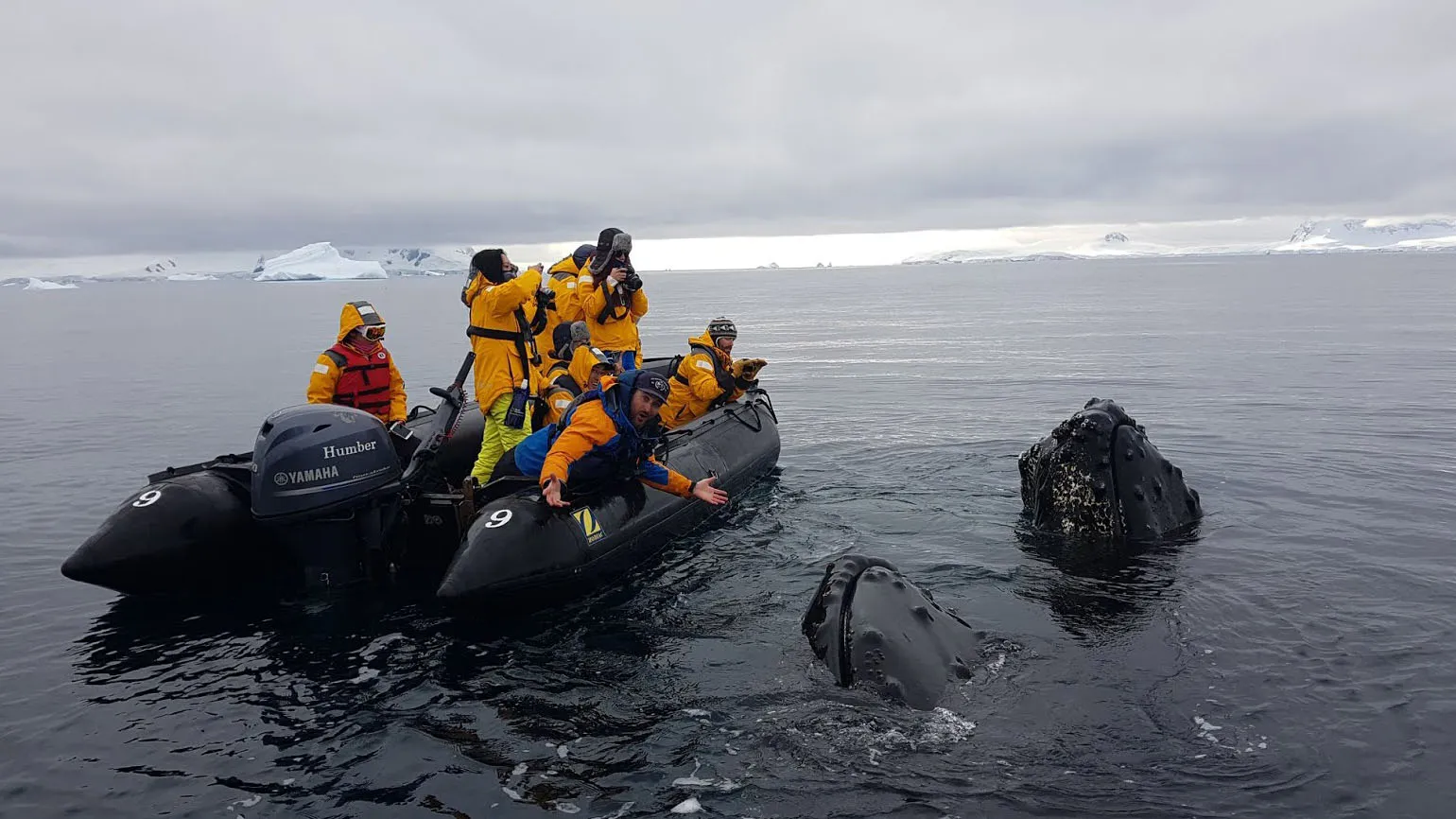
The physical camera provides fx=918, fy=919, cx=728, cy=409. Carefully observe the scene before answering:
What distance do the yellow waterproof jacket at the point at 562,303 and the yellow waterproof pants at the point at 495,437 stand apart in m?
1.59

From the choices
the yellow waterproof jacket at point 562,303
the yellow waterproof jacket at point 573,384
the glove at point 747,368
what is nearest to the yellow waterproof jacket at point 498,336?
the yellow waterproof jacket at point 573,384

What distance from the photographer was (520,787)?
5.50 metres

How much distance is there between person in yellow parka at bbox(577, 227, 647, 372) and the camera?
10.8 meters

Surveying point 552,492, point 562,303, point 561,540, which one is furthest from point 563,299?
point 552,492

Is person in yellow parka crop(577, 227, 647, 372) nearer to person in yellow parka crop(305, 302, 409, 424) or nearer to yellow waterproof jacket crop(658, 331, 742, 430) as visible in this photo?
yellow waterproof jacket crop(658, 331, 742, 430)

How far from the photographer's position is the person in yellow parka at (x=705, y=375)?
41.0 feet

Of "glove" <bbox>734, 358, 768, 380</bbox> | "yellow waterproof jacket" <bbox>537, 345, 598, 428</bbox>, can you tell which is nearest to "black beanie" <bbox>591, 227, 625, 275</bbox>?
"yellow waterproof jacket" <bbox>537, 345, 598, 428</bbox>

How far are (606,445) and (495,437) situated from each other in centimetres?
203

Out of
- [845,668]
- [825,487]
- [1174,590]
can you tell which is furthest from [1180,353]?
[845,668]

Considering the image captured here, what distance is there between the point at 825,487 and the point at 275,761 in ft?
26.7

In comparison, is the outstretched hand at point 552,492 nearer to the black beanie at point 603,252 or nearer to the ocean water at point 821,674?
the ocean water at point 821,674

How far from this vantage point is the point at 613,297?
1114 cm

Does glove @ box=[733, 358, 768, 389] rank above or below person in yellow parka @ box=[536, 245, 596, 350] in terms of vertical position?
below

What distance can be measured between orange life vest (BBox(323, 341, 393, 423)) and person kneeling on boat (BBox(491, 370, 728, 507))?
239 cm
